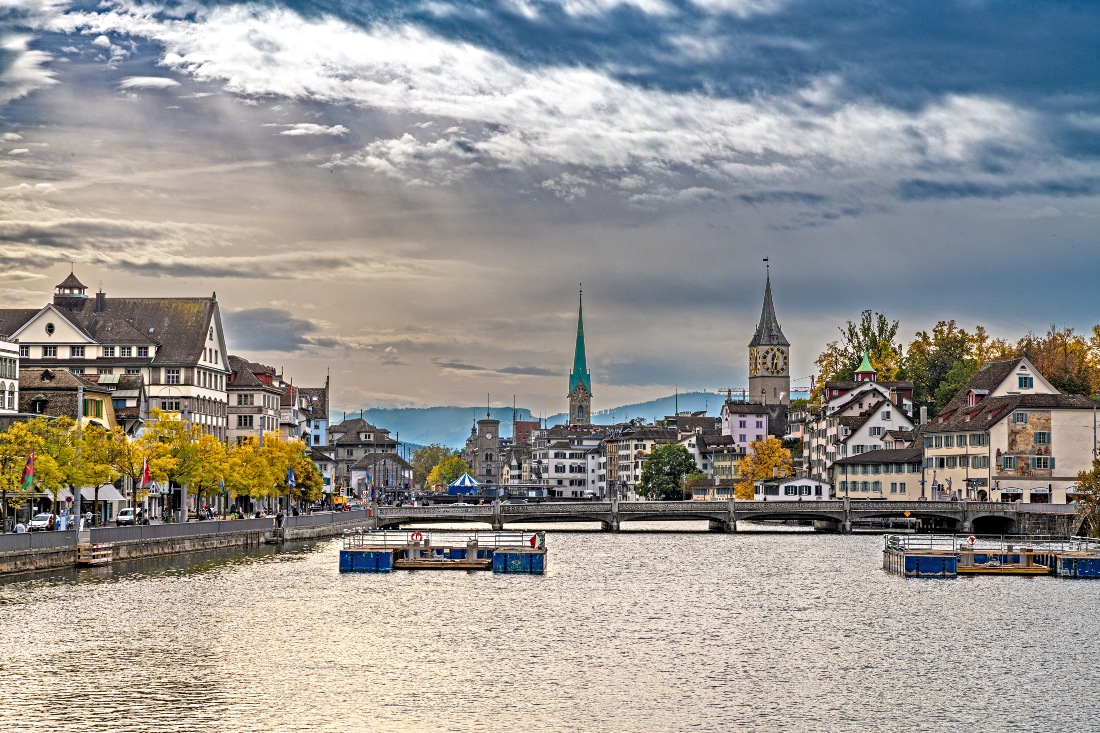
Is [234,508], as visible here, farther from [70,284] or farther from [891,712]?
[891,712]

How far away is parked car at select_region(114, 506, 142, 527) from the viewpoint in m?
107

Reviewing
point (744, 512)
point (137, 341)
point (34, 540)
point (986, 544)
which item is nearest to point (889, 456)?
point (744, 512)

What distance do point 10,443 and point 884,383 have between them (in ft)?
388

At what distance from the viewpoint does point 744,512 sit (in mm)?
140375

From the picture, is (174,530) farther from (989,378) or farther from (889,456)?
(889,456)

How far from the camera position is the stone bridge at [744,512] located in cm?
13075

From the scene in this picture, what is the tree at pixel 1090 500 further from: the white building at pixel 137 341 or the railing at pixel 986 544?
the white building at pixel 137 341

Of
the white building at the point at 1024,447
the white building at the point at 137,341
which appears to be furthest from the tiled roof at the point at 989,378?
the white building at the point at 137,341

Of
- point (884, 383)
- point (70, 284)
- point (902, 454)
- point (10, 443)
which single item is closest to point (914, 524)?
point (902, 454)

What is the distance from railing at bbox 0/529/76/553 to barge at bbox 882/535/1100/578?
4665 centimetres

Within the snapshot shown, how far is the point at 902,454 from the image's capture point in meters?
162

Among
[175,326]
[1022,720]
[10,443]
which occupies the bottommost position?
[1022,720]

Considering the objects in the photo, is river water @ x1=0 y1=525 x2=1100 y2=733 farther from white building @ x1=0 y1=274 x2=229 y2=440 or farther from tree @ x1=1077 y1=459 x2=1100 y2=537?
white building @ x1=0 y1=274 x2=229 y2=440

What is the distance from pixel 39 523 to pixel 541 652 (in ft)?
162
